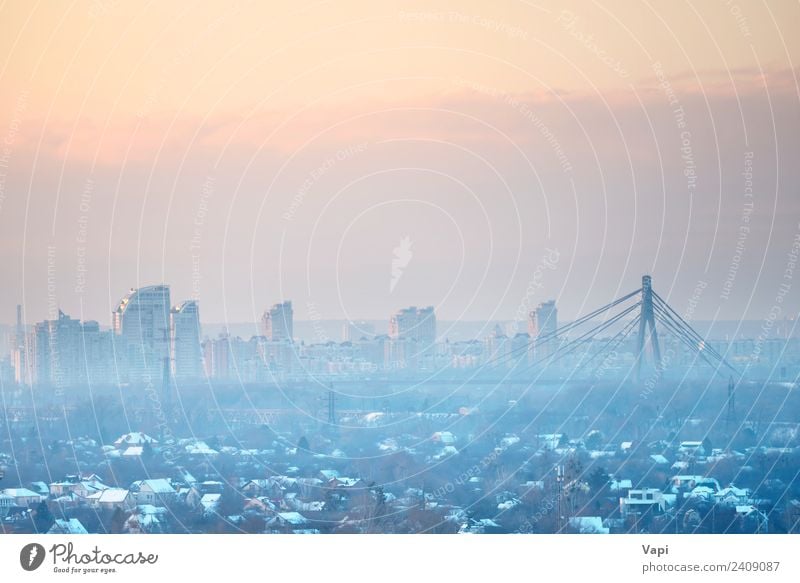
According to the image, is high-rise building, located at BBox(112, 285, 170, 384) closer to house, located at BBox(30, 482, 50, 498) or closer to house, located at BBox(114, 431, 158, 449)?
A: house, located at BBox(114, 431, 158, 449)

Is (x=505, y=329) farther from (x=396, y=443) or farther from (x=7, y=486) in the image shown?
(x=7, y=486)

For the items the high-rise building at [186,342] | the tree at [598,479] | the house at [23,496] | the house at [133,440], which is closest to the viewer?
the house at [23,496]

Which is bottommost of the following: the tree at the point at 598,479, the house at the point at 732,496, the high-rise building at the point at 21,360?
the house at the point at 732,496

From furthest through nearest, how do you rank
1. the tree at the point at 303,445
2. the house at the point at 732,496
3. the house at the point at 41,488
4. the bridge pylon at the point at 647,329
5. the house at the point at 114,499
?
the bridge pylon at the point at 647,329
the tree at the point at 303,445
the house at the point at 41,488
the house at the point at 114,499
the house at the point at 732,496

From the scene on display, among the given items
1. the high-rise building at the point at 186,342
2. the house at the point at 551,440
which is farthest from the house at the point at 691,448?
the high-rise building at the point at 186,342

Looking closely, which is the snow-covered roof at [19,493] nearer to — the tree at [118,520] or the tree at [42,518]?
the tree at [42,518]
